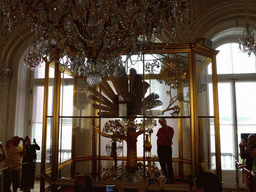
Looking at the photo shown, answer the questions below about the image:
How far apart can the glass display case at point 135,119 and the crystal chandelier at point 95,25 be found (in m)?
1.20

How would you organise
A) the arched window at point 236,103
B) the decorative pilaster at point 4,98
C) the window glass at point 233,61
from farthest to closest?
the window glass at point 233,61
the arched window at point 236,103
the decorative pilaster at point 4,98

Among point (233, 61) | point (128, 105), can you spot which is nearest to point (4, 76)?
point (128, 105)

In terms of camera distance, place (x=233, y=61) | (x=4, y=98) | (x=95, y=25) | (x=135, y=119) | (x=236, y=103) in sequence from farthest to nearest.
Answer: (x=233, y=61) → (x=236, y=103) → (x=4, y=98) → (x=135, y=119) → (x=95, y=25)

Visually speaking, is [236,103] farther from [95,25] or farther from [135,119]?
[95,25]

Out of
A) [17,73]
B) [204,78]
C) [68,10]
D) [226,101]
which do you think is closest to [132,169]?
[204,78]

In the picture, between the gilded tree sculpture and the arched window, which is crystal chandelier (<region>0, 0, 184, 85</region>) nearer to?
the gilded tree sculpture

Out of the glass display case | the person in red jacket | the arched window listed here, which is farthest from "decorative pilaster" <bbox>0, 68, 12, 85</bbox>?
the arched window

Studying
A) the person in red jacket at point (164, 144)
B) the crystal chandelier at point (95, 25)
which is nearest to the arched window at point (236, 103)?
the person in red jacket at point (164, 144)

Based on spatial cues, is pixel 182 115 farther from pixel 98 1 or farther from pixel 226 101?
pixel 226 101

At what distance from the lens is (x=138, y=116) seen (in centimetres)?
385

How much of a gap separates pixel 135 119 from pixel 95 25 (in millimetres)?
1911

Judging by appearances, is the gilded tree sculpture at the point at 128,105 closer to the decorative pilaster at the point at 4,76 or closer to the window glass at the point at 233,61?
the decorative pilaster at the point at 4,76

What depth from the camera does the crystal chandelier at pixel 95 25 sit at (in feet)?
7.63

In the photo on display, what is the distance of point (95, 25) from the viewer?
7.81ft
